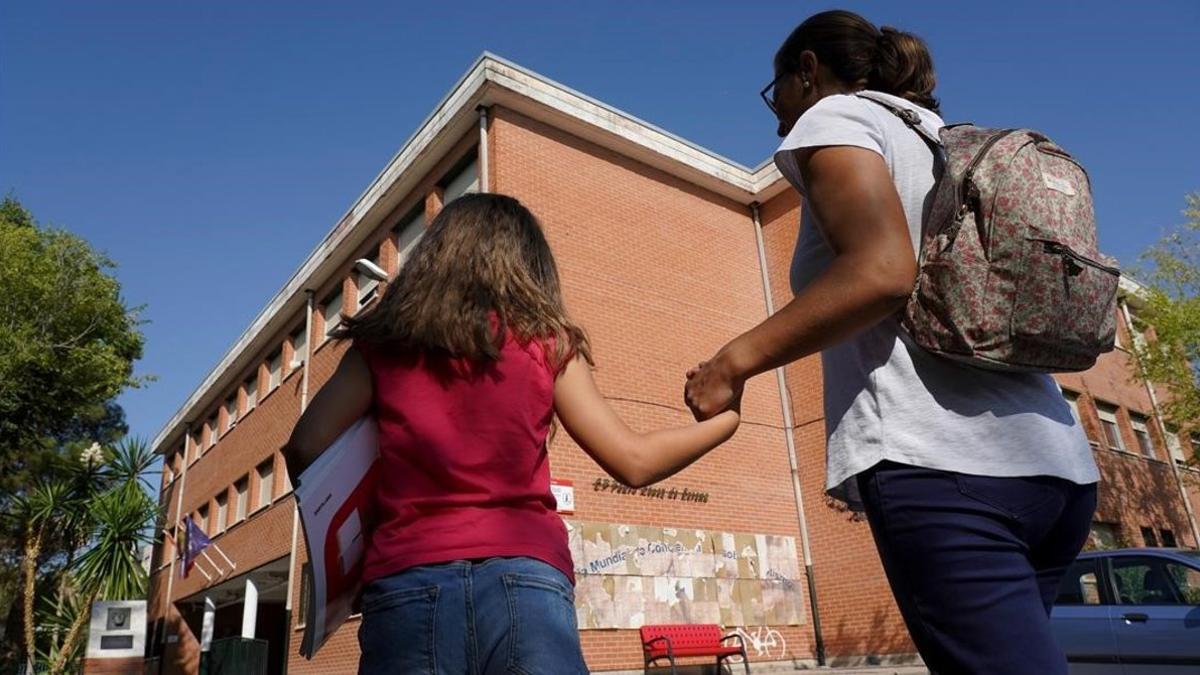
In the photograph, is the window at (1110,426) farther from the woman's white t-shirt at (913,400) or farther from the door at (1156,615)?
the woman's white t-shirt at (913,400)

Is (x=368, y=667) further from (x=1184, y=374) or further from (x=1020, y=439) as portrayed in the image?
(x=1184, y=374)

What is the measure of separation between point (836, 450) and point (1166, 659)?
8653 mm

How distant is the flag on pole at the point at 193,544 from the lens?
76.3 ft

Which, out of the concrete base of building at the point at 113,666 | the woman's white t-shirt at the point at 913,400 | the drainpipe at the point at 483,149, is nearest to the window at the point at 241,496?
the concrete base of building at the point at 113,666

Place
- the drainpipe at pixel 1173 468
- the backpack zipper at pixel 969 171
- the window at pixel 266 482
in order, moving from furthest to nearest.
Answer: the drainpipe at pixel 1173 468
the window at pixel 266 482
the backpack zipper at pixel 969 171

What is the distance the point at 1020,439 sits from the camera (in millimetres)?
1456

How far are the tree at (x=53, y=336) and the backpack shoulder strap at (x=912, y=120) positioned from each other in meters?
23.0

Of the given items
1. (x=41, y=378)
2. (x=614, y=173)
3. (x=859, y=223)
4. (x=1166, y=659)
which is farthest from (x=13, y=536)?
(x=859, y=223)

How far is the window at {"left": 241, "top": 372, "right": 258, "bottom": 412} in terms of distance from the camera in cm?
2483

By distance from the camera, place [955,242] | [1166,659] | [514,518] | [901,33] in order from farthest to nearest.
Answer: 1. [1166,659]
2. [901,33]
3. [514,518]
4. [955,242]

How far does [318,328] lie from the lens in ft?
68.9

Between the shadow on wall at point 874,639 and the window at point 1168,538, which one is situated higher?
the window at point 1168,538

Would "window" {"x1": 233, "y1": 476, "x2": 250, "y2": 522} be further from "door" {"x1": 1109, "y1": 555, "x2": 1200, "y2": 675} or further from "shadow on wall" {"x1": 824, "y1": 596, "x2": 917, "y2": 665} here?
"door" {"x1": 1109, "y1": 555, "x2": 1200, "y2": 675}

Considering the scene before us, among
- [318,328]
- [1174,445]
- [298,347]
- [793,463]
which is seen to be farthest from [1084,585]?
[1174,445]
